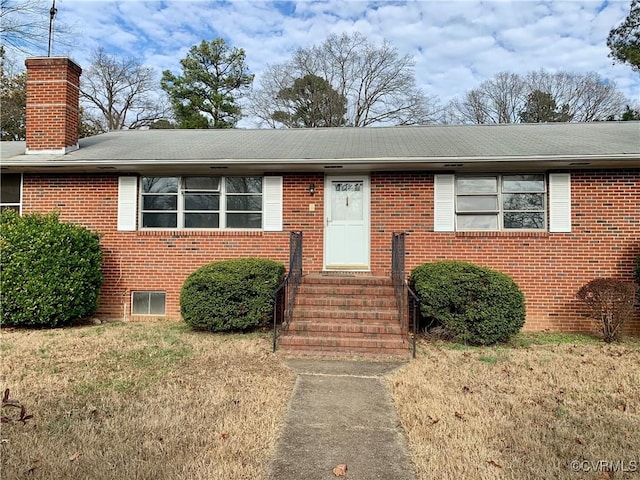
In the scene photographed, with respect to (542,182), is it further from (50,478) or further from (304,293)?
(50,478)

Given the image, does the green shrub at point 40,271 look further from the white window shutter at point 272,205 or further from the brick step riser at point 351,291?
the brick step riser at point 351,291

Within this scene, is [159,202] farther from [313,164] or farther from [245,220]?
[313,164]

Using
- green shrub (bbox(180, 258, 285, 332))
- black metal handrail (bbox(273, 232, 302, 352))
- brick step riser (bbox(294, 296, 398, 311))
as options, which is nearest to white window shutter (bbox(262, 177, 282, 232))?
black metal handrail (bbox(273, 232, 302, 352))

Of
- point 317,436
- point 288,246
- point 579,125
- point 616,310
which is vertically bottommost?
point 317,436

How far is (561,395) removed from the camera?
4.32 metres

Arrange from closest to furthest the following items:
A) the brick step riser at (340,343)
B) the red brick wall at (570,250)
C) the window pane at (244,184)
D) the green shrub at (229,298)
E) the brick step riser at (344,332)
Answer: the brick step riser at (340,343), the brick step riser at (344,332), the green shrub at (229,298), the red brick wall at (570,250), the window pane at (244,184)

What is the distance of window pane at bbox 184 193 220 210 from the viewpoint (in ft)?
28.0

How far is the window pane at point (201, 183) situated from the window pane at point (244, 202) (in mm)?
413

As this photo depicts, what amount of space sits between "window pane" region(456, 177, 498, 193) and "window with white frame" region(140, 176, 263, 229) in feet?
13.0

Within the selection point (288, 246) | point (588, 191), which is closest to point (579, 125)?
point (588, 191)

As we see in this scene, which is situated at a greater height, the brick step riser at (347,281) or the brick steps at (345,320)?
the brick step riser at (347,281)

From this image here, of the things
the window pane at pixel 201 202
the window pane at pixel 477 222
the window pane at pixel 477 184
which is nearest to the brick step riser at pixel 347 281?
the window pane at pixel 477 222

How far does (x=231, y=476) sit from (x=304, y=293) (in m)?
4.29

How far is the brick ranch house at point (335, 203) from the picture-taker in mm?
7684
